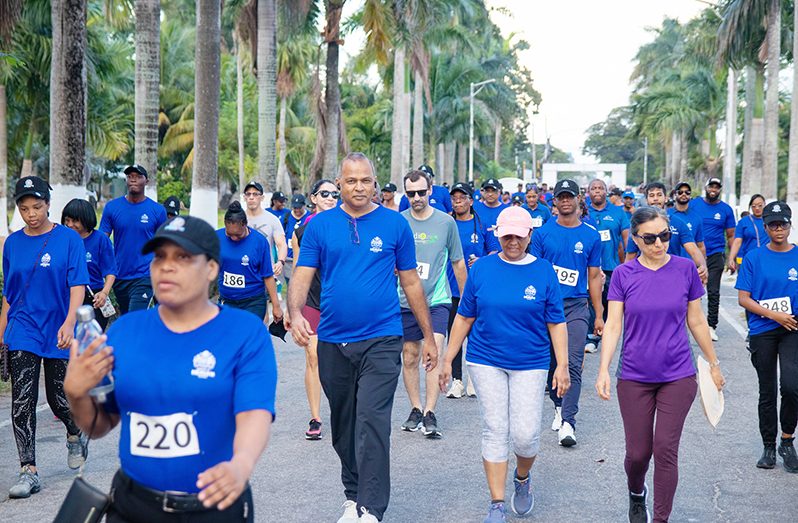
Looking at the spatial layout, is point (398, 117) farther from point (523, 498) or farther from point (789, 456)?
point (523, 498)

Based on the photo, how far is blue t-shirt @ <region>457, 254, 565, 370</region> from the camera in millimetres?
6359

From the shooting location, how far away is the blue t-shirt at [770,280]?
751 cm

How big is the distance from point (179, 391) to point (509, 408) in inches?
132

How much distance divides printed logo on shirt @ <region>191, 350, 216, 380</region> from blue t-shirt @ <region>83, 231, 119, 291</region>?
5453mm

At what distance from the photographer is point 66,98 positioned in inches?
514

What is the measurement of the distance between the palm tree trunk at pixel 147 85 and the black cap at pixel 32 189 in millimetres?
9386

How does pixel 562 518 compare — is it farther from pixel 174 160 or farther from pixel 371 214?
pixel 174 160

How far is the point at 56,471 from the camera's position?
7.40m

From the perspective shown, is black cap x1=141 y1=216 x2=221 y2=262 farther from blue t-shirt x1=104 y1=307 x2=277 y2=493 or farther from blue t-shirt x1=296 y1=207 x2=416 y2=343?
blue t-shirt x1=296 y1=207 x2=416 y2=343

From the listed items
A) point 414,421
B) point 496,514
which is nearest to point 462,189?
point 414,421

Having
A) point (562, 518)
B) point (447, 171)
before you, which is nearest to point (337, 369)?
point (562, 518)

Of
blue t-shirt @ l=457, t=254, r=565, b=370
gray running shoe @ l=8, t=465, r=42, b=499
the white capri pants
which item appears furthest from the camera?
gray running shoe @ l=8, t=465, r=42, b=499

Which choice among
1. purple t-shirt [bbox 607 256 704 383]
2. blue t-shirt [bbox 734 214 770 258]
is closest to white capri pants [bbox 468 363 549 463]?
purple t-shirt [bbox 607 256 704 383]

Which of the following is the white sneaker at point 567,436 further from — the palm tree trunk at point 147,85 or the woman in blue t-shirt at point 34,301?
the palm tree trunk at point 147,85
